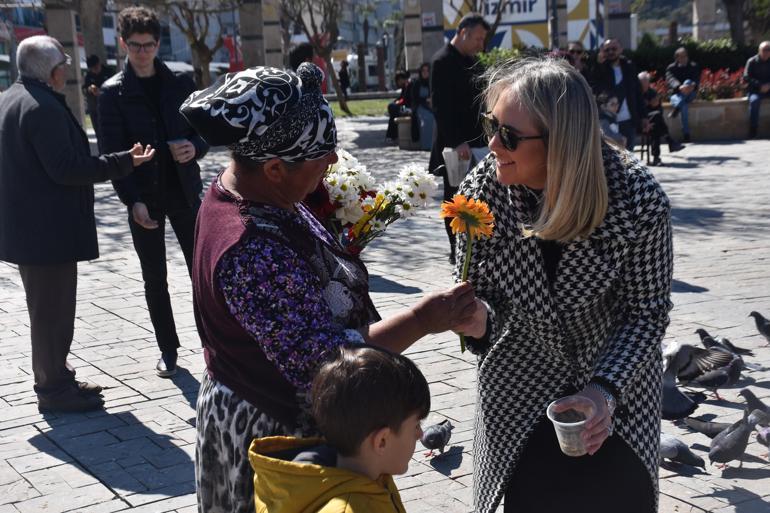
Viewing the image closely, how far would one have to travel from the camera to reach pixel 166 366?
620 centimetres

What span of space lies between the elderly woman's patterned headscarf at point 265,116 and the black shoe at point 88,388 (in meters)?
3.82

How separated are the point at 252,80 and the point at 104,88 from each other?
3.94 meters

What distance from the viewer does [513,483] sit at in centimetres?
296

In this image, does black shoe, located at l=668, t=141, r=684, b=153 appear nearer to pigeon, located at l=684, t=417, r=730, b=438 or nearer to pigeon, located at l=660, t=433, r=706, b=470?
pigeon, located at l=684, t=417, r=730, b=438

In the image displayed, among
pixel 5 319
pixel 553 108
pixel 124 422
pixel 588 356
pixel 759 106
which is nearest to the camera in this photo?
pixel 553 108

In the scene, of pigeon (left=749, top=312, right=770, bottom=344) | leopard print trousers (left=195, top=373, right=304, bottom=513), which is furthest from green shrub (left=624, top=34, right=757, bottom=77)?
leopard print trousers (left=195, top=373, right=304, bottom=513)

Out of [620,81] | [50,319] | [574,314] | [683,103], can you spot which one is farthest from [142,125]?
[683,103]

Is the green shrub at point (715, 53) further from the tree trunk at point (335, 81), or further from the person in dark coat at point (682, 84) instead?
the tree trunk at point (335, 81)

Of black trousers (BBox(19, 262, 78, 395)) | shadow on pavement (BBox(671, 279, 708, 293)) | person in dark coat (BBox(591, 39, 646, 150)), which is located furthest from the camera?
person in dark coat (BBox(591, 39, 646, 150))

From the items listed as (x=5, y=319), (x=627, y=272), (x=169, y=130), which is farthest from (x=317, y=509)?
(x=5, y=319)

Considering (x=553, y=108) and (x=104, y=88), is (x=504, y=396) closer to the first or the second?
(x=553, y=108)

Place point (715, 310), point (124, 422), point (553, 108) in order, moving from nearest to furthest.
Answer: point (553, 108)
point (124, 422)
point (715, 310)

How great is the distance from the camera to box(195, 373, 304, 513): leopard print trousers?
2361mm

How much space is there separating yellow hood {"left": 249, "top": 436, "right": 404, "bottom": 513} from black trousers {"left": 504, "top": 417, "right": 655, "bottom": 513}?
0.80 metres
